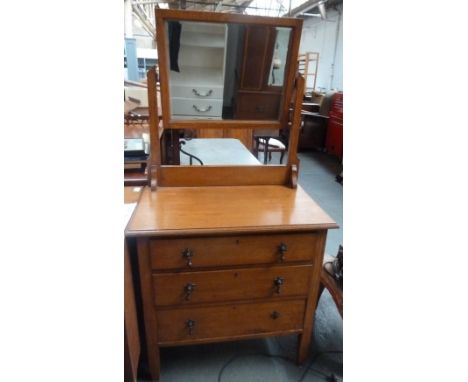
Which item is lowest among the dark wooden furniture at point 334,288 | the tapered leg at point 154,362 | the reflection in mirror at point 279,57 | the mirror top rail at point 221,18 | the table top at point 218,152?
the tapered leg at point 154,362

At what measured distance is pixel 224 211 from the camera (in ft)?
3.63

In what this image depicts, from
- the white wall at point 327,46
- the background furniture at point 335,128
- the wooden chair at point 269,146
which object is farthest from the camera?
the white wall at point 327,46

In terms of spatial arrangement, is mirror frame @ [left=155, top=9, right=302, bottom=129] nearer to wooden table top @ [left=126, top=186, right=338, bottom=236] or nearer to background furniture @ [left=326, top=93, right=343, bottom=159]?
wooden table top @ [left=126, top=186, right=338, bottom=236]

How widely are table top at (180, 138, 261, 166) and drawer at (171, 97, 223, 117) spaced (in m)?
0.43

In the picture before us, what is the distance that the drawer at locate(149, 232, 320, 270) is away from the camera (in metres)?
1.02

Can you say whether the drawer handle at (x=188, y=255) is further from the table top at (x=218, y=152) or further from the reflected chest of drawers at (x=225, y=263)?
the table top at (x=218, y=152)

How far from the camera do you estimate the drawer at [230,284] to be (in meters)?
1.08

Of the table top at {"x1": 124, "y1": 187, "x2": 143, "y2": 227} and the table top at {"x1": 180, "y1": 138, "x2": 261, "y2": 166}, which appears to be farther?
the table top at {"x1": 180, "y1": 138, "x2": 261, "y2": 166}

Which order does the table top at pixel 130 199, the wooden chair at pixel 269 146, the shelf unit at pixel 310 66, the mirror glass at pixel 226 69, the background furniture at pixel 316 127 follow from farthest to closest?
the shelf unit at pixel 310 66 < the background furniture at pixel 316 127 < the wooden chair at pixel 269 146 < the mirror glass at pixel 226 69 < the table top at pixel 130 199

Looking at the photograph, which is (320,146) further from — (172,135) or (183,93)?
(183,93)

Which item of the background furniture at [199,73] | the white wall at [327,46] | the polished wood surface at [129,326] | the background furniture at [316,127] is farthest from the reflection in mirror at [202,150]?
the white wall at [327,46]

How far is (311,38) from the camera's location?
8039 mm

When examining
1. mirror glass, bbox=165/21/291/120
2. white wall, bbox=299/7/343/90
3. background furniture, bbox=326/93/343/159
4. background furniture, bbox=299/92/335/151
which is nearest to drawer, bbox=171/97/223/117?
mirror glass, bbox=165/21/291/120
